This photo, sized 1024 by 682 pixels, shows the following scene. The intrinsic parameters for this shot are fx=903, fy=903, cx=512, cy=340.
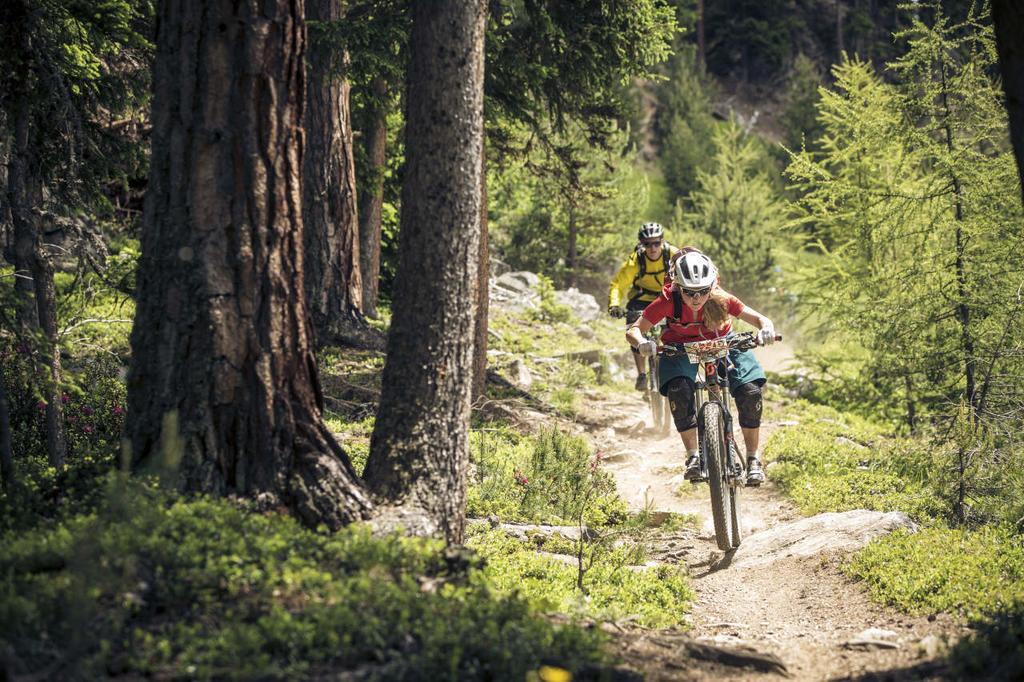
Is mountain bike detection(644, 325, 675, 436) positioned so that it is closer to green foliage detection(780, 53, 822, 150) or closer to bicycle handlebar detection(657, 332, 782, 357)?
bicycle handlebar detection(657, 332, 782, 357)

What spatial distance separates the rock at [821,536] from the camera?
7391 mm

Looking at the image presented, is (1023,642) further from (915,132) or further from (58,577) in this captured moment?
(915,132)

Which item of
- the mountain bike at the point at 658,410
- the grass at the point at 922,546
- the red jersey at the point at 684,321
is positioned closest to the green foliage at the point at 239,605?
the grass at the point at 922,546

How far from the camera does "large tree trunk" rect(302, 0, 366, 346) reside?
41.6 ft

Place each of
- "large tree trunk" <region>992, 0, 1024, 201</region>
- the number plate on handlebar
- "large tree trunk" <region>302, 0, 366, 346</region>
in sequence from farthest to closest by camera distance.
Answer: "large tree trunk" <region>302, 0, 366, 346</region>, the number plate on handlebar, "large tree trunk" <region>992, 0, 1024, 201</region>

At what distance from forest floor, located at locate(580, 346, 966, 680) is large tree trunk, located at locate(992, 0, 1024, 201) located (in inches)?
110

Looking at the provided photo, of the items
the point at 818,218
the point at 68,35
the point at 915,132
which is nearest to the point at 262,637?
the point at 68,35

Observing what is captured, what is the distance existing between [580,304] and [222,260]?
18.4 metres

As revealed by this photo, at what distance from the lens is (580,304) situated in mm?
23219

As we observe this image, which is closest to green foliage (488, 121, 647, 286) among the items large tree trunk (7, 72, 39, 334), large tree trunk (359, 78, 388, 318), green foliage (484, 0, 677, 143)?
large tree trunk (359, 78, 388, 318)

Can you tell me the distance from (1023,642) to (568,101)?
10.3 metres

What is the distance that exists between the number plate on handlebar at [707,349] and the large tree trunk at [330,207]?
6.56 m

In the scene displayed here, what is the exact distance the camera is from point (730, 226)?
27.3 m

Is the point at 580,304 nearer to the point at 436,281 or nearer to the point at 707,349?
the point at 707,349
